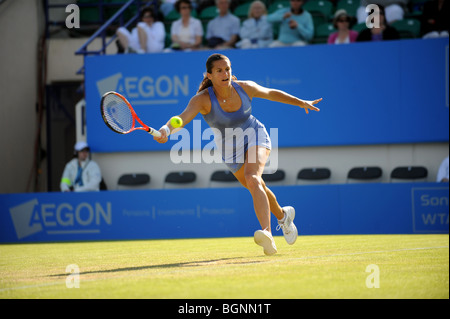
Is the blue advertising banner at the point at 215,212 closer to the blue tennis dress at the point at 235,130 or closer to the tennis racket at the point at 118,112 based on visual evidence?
the blue tennis dress at the point at 235,130

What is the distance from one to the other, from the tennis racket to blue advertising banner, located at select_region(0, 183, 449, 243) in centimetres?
498

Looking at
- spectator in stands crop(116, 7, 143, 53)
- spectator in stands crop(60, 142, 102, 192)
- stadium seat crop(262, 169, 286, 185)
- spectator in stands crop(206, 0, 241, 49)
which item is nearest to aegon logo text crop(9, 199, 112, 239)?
spectator in stands crop(60, 142, 102, 192)

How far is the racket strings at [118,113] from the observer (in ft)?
19.9

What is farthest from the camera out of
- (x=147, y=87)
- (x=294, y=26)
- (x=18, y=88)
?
(x=18, y=88)

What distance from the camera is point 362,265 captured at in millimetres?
5379

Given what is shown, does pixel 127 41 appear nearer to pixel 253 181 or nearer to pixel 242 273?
pixel 253 181

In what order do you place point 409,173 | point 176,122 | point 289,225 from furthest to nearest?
point 409,173
point 289,225
point 176,122

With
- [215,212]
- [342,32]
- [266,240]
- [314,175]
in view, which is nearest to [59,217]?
[215,212]

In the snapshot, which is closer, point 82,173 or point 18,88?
point 82,173

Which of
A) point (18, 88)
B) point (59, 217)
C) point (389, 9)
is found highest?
point (389, 9)

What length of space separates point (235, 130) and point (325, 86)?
6.32 meters

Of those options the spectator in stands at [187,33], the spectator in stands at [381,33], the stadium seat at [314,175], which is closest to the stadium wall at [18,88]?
the spectator in stands at [187,33]

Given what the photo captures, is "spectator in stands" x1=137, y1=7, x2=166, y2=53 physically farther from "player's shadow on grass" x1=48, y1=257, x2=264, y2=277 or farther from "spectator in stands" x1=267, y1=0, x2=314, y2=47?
"player's shadow on grass" x1=48, y1=257, x2=264, y2=277

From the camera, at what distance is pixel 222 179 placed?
12.7 metres
